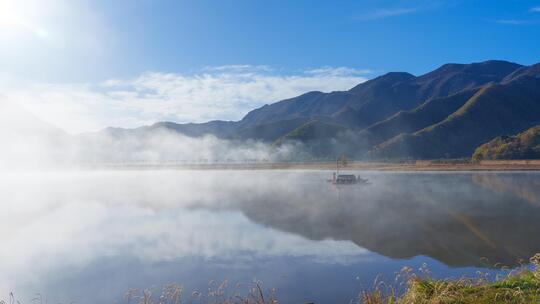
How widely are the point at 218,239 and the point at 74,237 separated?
7314 mm

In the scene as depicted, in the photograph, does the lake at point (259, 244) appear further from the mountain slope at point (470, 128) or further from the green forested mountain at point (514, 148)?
the mountain slope at point (470, 128)

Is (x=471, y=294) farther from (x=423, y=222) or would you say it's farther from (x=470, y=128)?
(x=470, y=128)

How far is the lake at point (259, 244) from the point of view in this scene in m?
13.5

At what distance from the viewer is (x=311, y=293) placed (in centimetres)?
1198

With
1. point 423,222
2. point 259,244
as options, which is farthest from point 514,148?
point 259,244

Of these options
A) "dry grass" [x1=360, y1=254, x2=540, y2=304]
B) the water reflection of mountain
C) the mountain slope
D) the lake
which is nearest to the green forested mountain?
the mountain slope

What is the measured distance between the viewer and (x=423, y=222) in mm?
23281

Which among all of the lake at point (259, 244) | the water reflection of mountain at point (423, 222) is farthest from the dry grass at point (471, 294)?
the water reflection of mountain at point (423, 222)

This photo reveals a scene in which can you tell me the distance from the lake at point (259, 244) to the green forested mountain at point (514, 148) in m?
82.7

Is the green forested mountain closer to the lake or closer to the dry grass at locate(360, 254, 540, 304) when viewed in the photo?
the lake

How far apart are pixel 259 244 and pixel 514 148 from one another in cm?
10881

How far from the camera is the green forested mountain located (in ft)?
346

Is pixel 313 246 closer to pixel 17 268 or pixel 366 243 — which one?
pixel 366 243

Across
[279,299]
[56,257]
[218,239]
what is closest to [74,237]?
[56,257]
